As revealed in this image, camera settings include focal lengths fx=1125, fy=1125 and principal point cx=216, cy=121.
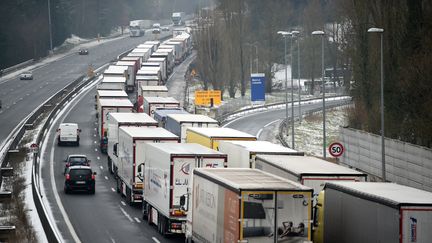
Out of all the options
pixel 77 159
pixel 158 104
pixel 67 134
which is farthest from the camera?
pixel 67 134

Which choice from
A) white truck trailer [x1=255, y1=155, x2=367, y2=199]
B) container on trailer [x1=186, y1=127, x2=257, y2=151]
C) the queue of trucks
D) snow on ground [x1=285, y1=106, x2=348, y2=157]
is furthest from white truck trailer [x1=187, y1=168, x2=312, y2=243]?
snow on ground [x1=285, y1=106, x2=348, y2=157]

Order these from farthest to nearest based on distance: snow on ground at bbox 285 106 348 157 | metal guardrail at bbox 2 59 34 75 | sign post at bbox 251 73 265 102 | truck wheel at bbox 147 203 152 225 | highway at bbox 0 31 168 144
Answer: metal guardrail at bbox 2 59 34 75 < highway at bbox 0 31 168 144 < sign post at bbox 251 73 265 102 < snow on ground at bbox 285 106 348 157 < truck wheel at bbox 147 203 152 225

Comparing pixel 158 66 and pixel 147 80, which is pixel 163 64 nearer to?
pixel 158 66

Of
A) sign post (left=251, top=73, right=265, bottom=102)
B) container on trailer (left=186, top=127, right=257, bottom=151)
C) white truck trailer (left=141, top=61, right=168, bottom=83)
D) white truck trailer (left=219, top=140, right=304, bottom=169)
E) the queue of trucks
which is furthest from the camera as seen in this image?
white truck trailer (left=141, top=61, right=168, bottom=83)

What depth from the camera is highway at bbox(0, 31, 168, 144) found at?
100875 mm

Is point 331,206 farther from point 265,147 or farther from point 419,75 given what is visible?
point 419,75

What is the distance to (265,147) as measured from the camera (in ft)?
136

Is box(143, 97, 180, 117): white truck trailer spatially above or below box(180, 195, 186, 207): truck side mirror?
above

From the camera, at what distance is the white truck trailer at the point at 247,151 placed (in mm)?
39625

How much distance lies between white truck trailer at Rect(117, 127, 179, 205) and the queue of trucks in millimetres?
53

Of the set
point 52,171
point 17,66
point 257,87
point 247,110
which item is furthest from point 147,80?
point 17,66

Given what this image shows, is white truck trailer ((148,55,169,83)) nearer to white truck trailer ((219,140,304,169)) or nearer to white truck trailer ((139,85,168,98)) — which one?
white truck trailer ((139,85,168,98))

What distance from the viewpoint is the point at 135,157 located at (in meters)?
49.0

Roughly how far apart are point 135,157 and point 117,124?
459 inches
